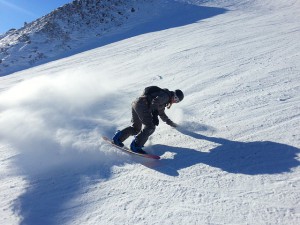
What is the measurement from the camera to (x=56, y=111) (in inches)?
310

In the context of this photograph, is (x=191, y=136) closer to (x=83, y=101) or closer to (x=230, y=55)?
(x=83, y=101)

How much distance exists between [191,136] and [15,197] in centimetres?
320

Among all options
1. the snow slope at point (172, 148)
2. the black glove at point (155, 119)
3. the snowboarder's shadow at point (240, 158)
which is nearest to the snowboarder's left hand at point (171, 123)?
the snow slope at point (172, 148)

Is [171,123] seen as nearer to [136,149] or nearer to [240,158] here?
[136,149]

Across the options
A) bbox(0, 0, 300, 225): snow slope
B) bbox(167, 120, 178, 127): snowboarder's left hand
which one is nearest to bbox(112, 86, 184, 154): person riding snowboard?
bbox(0, 0, 300, 225): snow slope

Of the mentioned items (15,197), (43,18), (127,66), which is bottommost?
(15,197)

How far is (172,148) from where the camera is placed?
18.3ft

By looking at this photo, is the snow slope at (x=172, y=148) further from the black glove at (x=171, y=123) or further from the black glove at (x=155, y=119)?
the black glove at (x=155, y=119)

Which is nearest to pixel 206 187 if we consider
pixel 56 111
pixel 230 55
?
pixel 56 111

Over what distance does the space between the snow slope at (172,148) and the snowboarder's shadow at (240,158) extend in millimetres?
16

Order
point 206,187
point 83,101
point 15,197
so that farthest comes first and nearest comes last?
point 83,101
point 15,197
point 206,187

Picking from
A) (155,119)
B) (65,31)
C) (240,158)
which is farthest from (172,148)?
(65,31)

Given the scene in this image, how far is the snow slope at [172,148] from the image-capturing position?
3971 millimetres

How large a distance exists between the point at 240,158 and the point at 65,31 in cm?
2680
